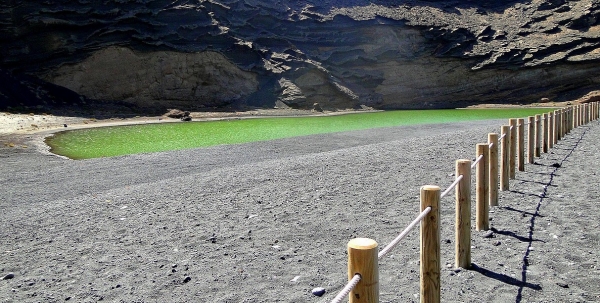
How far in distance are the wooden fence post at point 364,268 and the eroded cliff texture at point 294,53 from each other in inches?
1484

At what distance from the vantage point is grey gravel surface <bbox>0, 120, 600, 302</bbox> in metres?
4.53

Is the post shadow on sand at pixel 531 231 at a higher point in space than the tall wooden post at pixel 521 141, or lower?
lower

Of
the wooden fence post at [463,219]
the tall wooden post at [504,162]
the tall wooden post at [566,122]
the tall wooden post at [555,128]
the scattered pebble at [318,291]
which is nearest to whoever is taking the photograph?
the scattered pebble at [318,291]

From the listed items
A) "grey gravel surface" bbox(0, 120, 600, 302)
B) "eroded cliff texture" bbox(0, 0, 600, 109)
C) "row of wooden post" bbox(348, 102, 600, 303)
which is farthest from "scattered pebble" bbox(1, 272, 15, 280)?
"eroded cliff texture" bbox(0, 0, 600, 109)

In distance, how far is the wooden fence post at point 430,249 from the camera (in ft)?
11.8

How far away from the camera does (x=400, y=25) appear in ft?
168

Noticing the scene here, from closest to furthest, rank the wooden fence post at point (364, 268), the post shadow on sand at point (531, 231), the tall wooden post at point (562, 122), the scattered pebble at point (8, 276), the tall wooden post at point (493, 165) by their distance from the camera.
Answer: the wooden fence post at point (364, 268) < the post shadow on sand at point (531, 231) < the scattered pebble at point (8, 276) < the tall wooden post at point (493, 165) < the tall wooden post at point (562, 122)

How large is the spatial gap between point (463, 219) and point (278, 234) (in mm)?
2413

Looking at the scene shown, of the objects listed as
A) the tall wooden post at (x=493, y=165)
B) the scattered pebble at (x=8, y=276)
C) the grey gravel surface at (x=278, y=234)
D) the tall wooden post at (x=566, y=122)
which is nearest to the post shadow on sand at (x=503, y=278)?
the grey gravel surface at (x=278, y=234)

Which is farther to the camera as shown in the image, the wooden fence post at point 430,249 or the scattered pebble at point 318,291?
the scattered pebble at point 318,291

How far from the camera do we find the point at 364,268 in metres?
2.33

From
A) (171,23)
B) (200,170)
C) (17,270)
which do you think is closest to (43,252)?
(17,270)

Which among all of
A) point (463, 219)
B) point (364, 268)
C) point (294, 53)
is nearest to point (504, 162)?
point (463, 219)

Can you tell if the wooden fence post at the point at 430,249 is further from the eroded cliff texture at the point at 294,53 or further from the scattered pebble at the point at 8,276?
the eroded cliff texture at the point at 294,53
